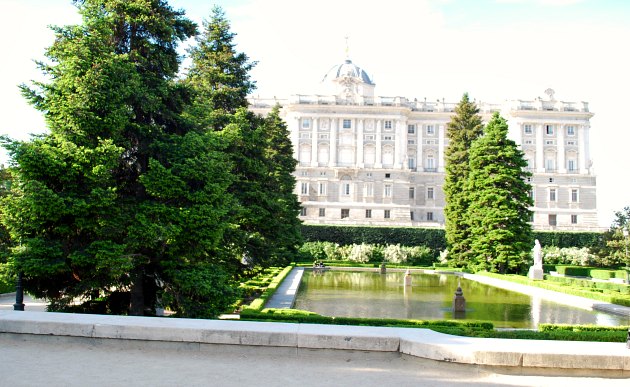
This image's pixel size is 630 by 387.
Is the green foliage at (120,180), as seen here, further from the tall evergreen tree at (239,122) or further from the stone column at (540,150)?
the stone column at (540,150)

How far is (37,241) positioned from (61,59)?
11.8 ft

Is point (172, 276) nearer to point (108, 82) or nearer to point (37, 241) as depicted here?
point (37, 241)

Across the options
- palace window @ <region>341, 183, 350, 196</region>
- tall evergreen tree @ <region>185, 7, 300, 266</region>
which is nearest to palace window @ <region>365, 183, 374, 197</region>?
palace window @ <region>341, 183, 350, 196</region>

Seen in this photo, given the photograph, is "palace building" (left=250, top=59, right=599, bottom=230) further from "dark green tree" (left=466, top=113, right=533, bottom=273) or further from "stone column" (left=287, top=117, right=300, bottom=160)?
"dark green tree" (left=466, top=113, right=533, bottom=273)

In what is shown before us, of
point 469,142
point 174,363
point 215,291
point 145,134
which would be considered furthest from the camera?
point 469,142

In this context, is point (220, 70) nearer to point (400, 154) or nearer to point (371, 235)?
point (371, 235)

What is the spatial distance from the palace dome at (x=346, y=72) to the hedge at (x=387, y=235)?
27.2 m

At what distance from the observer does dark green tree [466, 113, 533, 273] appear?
30062mm

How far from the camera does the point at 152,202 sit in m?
10.6

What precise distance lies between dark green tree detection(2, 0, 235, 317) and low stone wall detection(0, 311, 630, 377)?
2732 millimetres

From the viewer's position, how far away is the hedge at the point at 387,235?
144ft

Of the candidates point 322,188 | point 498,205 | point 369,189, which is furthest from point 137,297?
point 369,189

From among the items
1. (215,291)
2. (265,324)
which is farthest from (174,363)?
(215,291)

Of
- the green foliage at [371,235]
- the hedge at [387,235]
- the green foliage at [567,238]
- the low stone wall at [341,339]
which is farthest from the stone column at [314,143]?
the low stone wall at [341,339]
